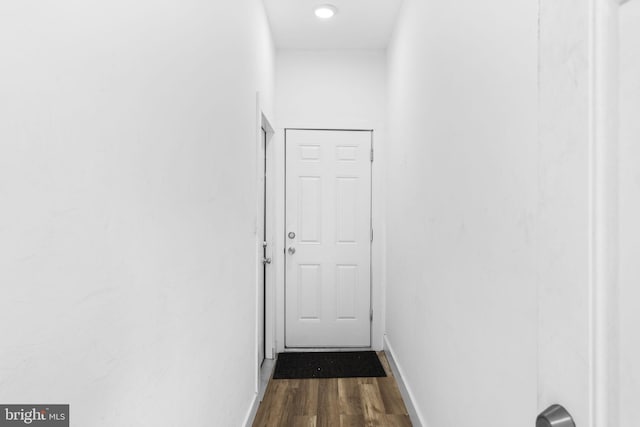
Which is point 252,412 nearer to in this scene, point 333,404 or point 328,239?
point 333,404

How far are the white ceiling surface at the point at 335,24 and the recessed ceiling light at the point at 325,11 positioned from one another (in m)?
0.03

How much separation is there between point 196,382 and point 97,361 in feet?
2.04

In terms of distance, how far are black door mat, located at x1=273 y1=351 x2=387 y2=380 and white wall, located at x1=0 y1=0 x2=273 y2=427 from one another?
1394 mm

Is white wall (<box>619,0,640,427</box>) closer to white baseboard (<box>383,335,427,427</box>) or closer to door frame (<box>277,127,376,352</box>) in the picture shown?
white baseboard (<box>383,335,427,427</box>)

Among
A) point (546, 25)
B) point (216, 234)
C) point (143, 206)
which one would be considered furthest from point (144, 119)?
point (546, 25)

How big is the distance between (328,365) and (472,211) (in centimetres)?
217

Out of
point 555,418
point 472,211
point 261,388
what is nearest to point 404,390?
point 261,388

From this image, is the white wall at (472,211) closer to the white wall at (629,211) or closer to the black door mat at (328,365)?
the white wall at (629,211)

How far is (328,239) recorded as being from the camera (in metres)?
3.34

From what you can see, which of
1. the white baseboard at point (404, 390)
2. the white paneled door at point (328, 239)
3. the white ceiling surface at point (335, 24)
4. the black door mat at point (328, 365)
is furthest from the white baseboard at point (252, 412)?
the white ceiling surface at point (335, 24)

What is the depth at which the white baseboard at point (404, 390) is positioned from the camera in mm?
2023

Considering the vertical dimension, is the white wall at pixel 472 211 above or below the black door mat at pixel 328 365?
above

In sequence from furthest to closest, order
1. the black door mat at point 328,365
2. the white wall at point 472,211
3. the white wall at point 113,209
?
the black door mat at point 328,365 → the white wall at point 472,211 → the white wall at point 113,209

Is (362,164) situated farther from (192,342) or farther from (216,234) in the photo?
(192,342)
